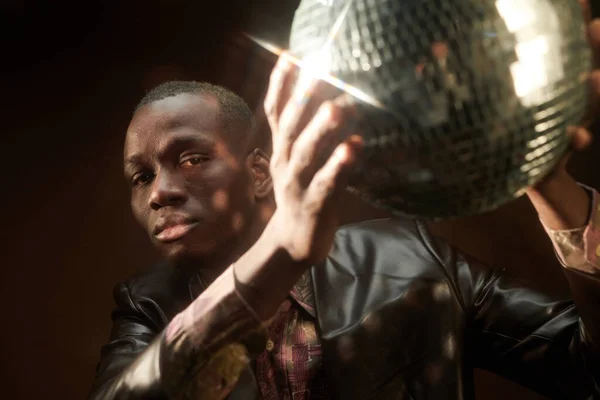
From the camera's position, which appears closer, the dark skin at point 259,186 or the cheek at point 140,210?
the dark skin at point 259,186

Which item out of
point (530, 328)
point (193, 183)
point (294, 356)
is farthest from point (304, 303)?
point (530, 328)

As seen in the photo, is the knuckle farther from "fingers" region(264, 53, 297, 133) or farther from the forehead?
the forehead

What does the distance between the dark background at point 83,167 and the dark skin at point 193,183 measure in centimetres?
30

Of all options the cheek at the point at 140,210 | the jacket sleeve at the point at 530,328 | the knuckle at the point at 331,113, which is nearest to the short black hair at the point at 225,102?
the cheek at the point at 140,210

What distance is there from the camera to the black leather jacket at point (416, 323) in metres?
1.03

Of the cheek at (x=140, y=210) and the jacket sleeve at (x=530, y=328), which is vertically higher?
the cheek at (x=140, y=210)

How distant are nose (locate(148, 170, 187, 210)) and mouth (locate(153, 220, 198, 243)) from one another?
37mm

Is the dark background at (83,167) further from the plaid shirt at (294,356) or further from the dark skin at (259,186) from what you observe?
the plaid shirt at (294,356)

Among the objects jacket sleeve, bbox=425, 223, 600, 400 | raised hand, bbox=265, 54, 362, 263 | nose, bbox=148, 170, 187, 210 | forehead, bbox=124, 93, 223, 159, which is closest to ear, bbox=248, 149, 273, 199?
forehead, bbox=124, 93, 223, 159

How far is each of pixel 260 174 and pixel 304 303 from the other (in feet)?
1.07

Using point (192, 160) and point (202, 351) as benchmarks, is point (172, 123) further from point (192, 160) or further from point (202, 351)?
point (202, 351)

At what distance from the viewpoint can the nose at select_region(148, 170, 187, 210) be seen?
1.06m

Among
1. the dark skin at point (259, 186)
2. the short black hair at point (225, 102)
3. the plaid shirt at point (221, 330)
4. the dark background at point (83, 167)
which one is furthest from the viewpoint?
the dark background at point (83, 167)

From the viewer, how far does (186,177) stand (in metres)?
1.09
